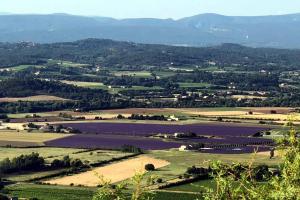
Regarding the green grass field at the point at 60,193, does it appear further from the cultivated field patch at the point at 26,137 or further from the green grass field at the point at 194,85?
the green grass field at the point at 194,85

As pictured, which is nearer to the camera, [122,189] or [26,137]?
[122,189]

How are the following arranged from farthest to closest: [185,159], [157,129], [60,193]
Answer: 1. [157,129]
2. [185,159]
3. [60,193]

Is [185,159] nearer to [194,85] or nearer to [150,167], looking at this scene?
[150,167]

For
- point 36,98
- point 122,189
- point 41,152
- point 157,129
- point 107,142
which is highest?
point 122,189

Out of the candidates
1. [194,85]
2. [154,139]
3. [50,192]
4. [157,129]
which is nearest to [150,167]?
[50,192]

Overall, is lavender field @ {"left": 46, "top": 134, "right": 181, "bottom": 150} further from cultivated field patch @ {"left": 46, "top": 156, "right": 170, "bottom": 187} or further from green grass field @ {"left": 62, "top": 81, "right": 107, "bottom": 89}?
green grass field @ {"left": 62, "top": 81, "right": 107, "bottom": 89}

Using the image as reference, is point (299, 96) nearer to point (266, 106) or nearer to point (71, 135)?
point (266, 106)

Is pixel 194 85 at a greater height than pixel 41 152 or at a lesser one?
lesser

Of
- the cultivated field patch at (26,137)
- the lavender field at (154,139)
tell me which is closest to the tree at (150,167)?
the lavender field at (154,139)
